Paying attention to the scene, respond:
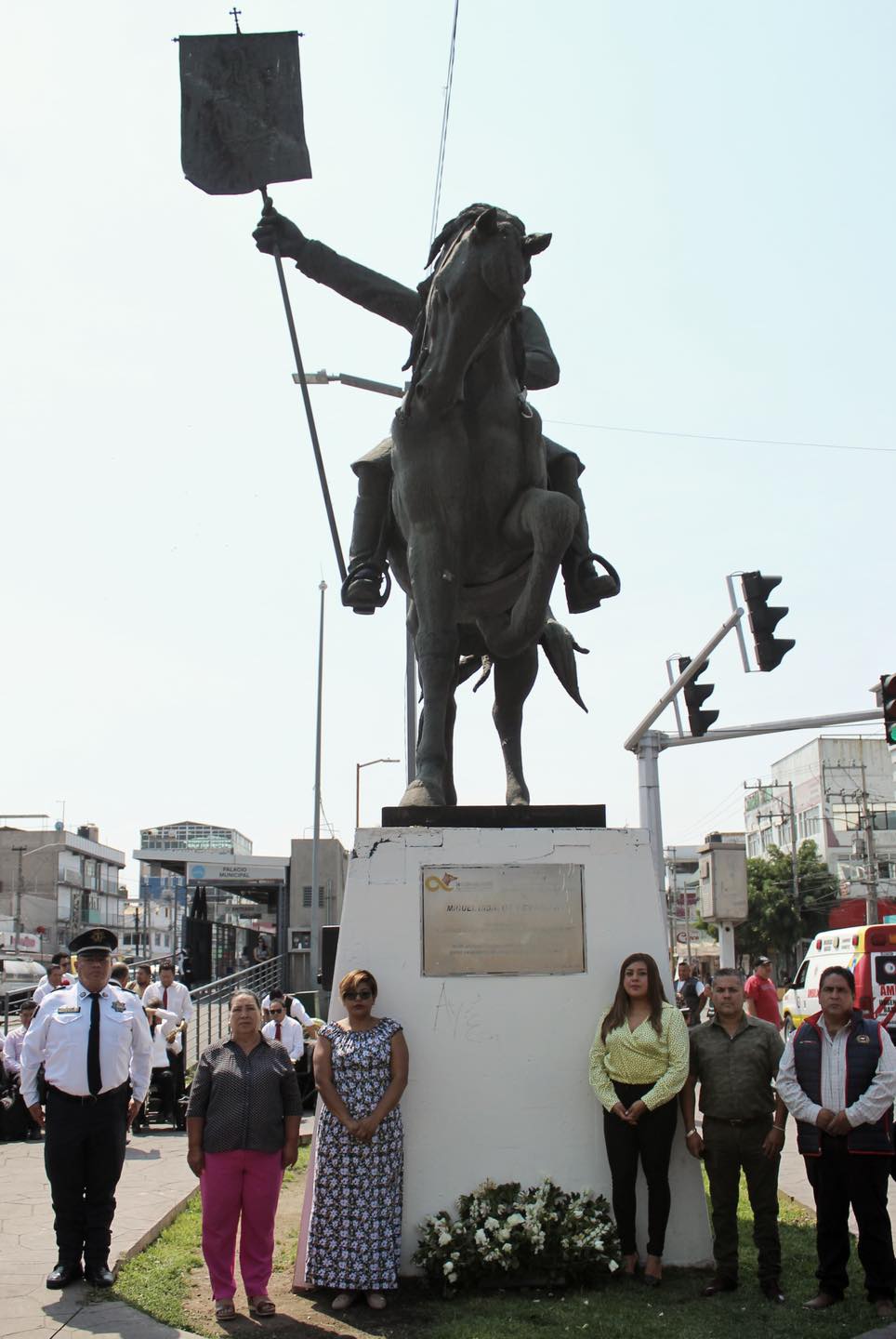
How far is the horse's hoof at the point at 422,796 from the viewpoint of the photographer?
628 cm

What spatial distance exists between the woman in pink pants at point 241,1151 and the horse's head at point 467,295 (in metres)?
3.21

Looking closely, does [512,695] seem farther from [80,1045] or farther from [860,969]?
[860,969]

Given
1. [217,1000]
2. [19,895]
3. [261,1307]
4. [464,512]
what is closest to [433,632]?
[464,512]

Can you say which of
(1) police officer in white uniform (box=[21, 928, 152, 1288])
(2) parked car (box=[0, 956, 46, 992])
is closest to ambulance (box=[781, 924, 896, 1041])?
(1) police officer in white uniform (box=[21, 928, 152, 1288])

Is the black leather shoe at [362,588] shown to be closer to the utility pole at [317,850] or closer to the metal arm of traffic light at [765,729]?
the metal arm of traffic light at [765,729]

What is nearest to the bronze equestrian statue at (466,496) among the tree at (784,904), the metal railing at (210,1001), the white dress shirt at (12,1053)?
the metal railing at (210,1001)

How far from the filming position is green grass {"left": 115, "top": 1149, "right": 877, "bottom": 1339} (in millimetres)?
4891

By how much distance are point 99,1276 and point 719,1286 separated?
2837 mm

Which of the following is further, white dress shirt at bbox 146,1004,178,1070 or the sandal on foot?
white dress shirt at bbox 146,1004,178,1070

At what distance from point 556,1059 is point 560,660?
235 centimetres

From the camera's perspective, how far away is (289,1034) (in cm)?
1276

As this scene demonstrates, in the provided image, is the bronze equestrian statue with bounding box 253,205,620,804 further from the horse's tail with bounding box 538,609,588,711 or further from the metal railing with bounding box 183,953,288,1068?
the metal railing with bounding box 183,953,288,1068

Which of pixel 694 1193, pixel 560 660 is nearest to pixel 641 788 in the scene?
pixel 560 660

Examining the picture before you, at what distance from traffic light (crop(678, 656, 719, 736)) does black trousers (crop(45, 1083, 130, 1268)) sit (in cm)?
1117
